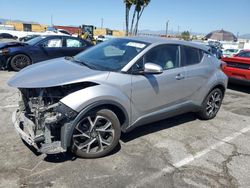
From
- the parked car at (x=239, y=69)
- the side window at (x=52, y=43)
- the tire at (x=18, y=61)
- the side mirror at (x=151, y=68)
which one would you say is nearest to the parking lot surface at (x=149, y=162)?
the side mirror at (x=151, y=68)

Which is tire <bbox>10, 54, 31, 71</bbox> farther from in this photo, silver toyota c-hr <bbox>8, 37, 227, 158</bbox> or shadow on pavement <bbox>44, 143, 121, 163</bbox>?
shadow on pavement <bbox>44, 143, 121, 163</bbox>

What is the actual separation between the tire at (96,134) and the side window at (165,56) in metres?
1.09

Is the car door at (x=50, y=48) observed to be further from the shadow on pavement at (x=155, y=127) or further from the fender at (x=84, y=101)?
the fender at (x=84, y=101)

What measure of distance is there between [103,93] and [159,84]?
3.49 ft

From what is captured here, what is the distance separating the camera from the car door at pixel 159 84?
12.5 feet

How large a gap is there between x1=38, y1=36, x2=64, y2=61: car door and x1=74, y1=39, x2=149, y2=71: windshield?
5.68 m

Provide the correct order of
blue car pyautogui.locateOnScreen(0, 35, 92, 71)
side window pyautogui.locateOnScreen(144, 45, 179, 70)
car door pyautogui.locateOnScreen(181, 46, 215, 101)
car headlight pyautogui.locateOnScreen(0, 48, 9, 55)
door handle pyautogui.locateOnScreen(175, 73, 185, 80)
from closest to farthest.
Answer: side window pyautogui.locateOnScreen(144, 45, 179, 70) < door handle pyautogui.locateOnScreen(175, 73, 185, 80) < car door pyautogui.locateOnScreen(181, 46, 215, 101) < car headlight pyautogui.locateOnScreen(0, 48, 9, 55) < blue car pyautogui.locateOnScreen(0, 35, 92, 71)

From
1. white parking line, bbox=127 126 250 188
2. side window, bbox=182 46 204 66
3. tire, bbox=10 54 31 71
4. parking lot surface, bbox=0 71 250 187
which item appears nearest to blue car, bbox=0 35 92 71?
tire, bbox=10 54 31 71

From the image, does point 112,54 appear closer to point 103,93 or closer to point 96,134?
point 103,93

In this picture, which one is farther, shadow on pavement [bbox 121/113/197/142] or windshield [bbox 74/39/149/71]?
shadow on pavement [bbox 121/113/197/142]

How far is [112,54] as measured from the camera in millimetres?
4250

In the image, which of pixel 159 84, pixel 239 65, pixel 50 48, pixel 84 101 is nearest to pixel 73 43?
pixel 50 48

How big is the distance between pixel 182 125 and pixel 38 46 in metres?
6.78

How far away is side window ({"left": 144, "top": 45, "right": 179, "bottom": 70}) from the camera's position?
4008 mm
